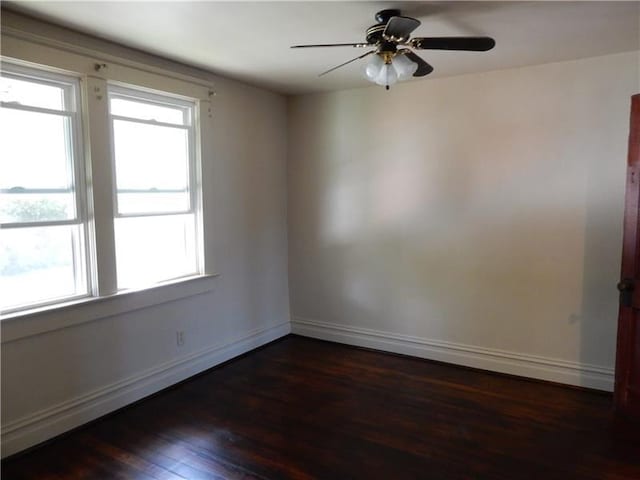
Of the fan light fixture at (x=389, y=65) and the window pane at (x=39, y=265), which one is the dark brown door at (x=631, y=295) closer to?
the fan light fixture at (x=389, y=65)

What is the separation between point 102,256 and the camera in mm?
2850

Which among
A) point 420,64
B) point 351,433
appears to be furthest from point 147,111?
point 351,433

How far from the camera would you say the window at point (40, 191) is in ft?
8.06

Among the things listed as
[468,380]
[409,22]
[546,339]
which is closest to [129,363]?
[468,380]

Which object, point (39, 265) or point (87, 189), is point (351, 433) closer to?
point (39, 265)

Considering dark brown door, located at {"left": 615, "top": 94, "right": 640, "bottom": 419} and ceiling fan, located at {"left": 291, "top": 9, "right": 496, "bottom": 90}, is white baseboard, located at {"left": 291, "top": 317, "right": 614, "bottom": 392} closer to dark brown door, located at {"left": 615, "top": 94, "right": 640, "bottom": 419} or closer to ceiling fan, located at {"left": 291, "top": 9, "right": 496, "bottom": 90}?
dark brown door, located at {"left": 615, "top": 94, "right": 640, "bottom": 419}

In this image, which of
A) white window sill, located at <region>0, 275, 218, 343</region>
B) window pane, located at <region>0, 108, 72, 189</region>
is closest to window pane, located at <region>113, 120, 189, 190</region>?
window pane, located at <region>0, 108, 72, 189</region>

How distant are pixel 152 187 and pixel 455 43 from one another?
2247 millimetres

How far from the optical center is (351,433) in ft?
8.95

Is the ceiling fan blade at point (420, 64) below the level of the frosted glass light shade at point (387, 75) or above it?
above

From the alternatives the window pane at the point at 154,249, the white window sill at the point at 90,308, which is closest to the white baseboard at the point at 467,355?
the white window sill at the point at 90,308

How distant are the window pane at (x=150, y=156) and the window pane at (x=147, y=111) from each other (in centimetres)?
6

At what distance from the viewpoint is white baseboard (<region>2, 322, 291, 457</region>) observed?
250cm

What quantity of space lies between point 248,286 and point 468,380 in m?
2.06
